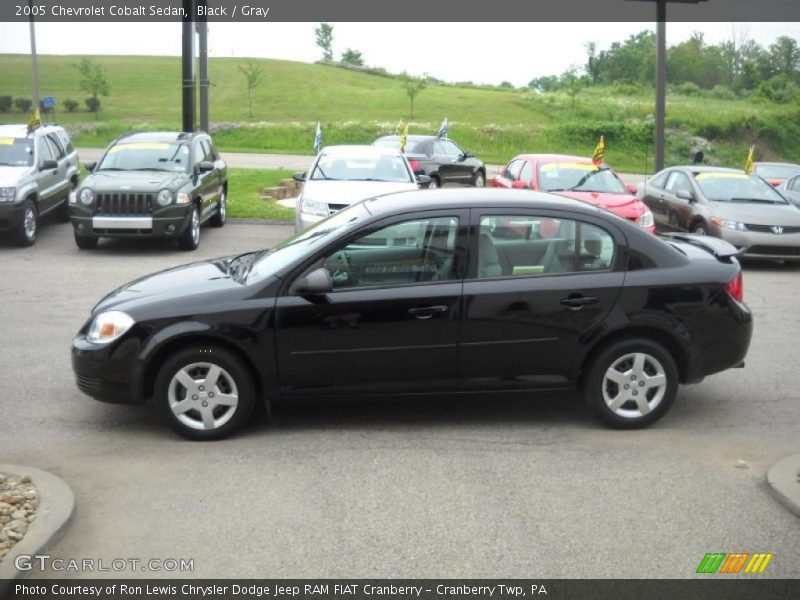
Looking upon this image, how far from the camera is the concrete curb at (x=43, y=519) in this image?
4.65 metres

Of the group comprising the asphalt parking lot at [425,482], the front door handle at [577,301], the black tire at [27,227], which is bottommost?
the asphalt parking lot at [425,482]

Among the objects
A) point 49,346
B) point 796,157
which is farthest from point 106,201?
point 796,157

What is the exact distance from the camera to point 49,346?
9305mm

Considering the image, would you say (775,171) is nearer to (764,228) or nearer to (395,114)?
(764,228)

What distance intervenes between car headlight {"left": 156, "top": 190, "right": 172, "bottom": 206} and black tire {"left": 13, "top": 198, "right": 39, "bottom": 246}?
7.11 feet

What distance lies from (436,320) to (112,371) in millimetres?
2191

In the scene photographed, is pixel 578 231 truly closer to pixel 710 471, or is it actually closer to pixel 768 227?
pixel 710 471

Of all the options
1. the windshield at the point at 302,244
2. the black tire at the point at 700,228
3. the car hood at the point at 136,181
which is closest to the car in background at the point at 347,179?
the car hood at the point at 136,181

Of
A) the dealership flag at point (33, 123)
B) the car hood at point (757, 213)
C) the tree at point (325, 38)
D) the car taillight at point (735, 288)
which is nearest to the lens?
the car taillight at point (735, 288)

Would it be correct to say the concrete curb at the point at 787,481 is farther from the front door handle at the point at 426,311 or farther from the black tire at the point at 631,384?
the front door handle at the point at 426,311

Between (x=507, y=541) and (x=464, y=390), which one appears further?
(x=464, y=390)

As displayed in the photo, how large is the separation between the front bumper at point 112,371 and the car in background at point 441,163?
63.8ft

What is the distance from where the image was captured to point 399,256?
22.6ft

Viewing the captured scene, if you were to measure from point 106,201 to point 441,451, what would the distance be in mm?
9676
